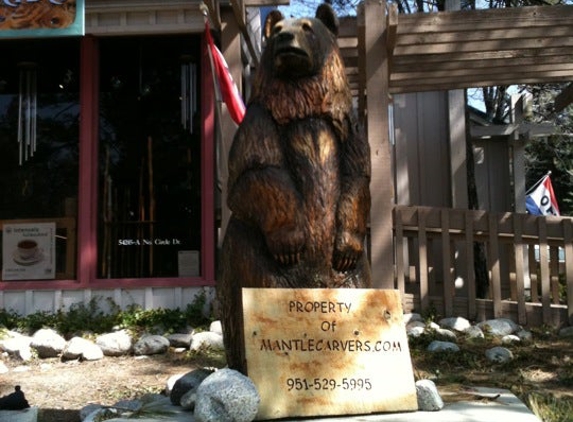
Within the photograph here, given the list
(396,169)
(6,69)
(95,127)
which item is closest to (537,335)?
(396,169)

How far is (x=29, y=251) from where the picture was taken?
7984mm

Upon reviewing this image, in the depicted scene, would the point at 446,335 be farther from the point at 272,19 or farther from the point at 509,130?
the point at 509,130

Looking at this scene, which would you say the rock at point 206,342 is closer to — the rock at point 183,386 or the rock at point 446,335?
the rock at point 446,335

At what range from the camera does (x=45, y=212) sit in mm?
7961

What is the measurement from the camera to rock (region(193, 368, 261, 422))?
2707 millimetres

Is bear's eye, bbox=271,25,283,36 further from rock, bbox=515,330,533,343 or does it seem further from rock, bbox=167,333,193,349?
rock, bbox=515,330,533,343

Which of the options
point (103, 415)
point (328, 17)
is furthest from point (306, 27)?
point (103, 415)

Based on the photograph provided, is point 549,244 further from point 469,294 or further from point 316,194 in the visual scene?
point 316,194

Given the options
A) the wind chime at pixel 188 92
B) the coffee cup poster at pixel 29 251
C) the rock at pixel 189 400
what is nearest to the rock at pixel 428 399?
the rock at pixel 189 400

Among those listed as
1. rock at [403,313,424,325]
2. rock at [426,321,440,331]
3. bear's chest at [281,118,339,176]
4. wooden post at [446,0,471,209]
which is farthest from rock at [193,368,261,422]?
wooden post at [446,0,471,209]

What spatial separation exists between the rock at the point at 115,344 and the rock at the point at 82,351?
0.07 m

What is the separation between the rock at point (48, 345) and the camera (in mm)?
6250

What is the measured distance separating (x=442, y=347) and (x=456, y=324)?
3.80ft

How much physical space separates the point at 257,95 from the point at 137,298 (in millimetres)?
4776
